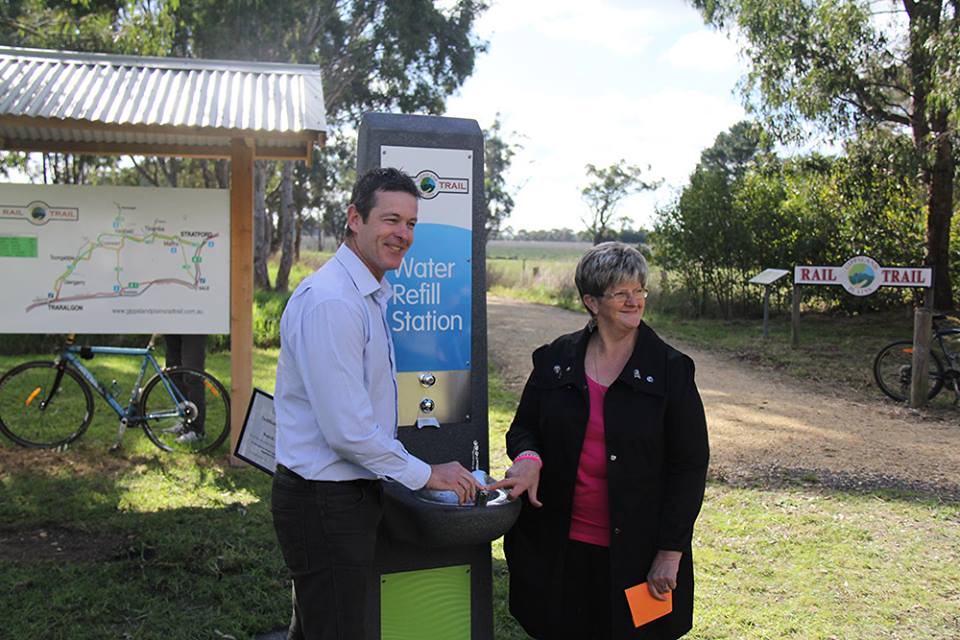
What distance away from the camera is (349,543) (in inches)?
99.2

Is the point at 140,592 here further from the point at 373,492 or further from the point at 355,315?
the point at 355,315

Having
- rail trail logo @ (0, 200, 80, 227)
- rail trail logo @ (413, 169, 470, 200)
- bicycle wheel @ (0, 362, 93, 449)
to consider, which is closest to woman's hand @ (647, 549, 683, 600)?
rail trail logo @ (413, 169, 470, 200)

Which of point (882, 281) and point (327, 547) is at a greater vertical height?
point (882, 281)

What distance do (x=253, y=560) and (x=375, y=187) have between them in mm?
3019

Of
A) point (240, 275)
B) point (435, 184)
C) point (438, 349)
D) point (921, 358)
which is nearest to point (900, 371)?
point (921, 358)

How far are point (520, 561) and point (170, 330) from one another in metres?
4.54

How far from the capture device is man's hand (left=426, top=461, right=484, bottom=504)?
2.57 meters

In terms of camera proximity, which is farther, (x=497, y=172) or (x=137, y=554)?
(x=497, y=172)

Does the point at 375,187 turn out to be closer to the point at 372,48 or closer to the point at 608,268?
the point at 608,268

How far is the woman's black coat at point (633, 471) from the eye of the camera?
2.73 m

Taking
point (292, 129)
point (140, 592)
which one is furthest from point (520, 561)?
point (292, 129)

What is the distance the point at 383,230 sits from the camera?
2.56 meters

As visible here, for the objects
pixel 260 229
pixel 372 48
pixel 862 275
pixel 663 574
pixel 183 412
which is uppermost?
pixel 372 48

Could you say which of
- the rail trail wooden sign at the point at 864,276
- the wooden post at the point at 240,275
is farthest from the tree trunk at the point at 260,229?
the wooden post at the point at 240,275
